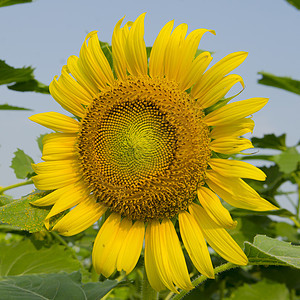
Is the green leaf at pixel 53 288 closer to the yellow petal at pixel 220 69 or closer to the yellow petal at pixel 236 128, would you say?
the yellow petal at pixel 236 128

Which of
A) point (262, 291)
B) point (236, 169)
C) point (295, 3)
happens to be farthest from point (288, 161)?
point (236, 169)

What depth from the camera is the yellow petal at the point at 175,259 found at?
1462mm

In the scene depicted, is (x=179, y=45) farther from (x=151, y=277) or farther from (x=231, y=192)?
(x=151, y=277)

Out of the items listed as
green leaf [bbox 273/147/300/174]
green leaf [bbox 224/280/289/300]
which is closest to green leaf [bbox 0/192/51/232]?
green leaf [bbox 273/147/300/174]

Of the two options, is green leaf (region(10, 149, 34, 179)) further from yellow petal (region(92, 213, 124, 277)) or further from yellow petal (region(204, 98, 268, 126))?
yellow petal (region(204, 98, 268, 126))

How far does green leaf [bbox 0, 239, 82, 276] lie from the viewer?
232cm

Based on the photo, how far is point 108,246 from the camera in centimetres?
153

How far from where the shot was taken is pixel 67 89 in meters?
1.67

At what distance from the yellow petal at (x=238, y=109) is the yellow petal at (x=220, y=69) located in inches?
3.9

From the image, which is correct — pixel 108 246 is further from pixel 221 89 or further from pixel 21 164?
pixel 21 164

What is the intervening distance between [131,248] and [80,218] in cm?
23

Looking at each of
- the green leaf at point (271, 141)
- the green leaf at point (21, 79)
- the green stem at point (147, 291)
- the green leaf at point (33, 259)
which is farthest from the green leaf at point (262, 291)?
the green leaf at point (21, 79)

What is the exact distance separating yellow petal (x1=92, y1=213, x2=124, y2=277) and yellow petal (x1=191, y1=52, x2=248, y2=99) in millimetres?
577

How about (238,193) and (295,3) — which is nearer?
(238,193)
